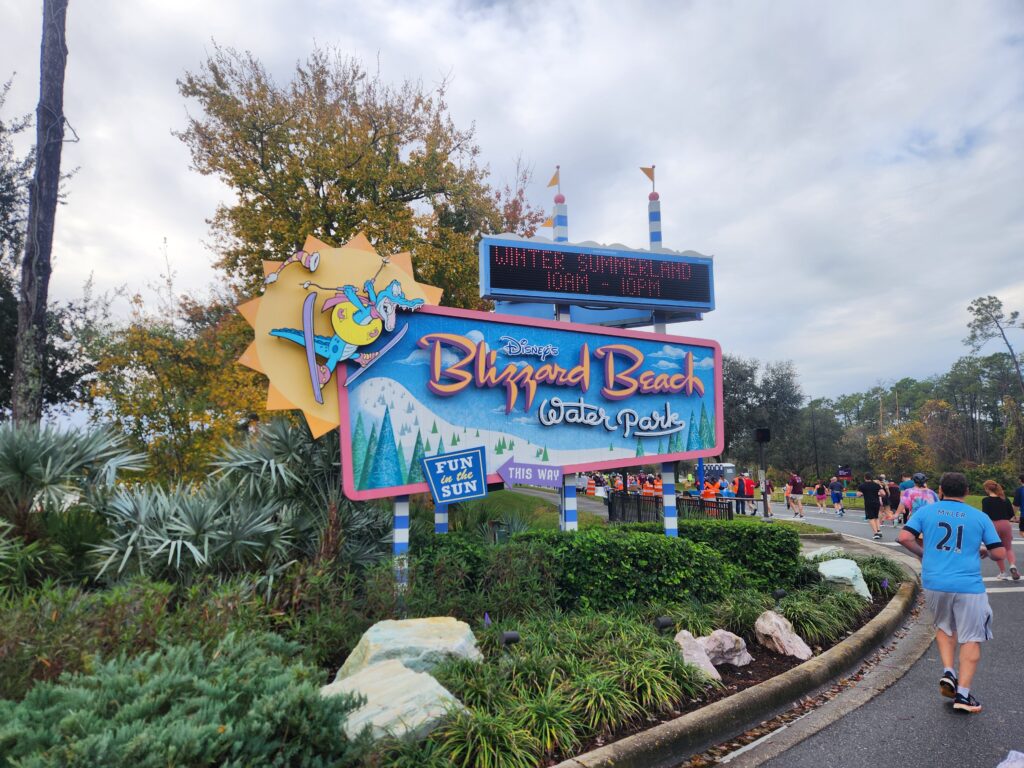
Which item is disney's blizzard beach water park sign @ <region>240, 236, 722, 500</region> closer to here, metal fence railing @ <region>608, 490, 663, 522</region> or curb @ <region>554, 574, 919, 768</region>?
curb @ <region>554, 574, 919, 768</region>

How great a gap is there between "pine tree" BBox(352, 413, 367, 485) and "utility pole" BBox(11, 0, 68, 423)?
530cm

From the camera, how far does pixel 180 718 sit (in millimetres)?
2596

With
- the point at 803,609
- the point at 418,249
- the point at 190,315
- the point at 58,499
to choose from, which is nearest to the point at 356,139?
the point at 418,249

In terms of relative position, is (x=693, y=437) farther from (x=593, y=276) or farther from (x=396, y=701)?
(x=396, y=701)

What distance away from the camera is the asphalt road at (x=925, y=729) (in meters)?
3.88

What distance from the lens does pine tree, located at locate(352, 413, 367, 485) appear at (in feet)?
22.9

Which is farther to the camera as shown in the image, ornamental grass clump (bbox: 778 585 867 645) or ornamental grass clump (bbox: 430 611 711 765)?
ornamental grass clump (bbox: 778 585 867 645)

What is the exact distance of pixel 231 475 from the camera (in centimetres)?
805

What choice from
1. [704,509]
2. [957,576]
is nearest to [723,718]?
[957,576]

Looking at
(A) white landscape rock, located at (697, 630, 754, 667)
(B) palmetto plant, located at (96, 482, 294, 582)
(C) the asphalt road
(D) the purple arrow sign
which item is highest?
(D) the purple arrow sign

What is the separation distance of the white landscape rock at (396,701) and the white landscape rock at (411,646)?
0.24 metres

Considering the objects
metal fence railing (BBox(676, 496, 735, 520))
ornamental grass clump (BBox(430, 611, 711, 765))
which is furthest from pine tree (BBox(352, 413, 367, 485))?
metal fence railing (BBox(676, 496, 735, 520))

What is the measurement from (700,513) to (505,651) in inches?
382

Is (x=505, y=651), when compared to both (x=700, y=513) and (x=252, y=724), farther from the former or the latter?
(x=700, y=513)
